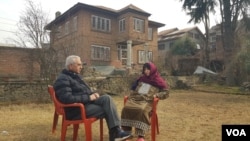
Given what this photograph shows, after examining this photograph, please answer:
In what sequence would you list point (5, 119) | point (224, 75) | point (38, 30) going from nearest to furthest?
point (5, 119) < point (38, 30) < point (224, 75)

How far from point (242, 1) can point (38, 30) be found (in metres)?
15.8

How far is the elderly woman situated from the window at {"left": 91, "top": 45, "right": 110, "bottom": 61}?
20.2 m

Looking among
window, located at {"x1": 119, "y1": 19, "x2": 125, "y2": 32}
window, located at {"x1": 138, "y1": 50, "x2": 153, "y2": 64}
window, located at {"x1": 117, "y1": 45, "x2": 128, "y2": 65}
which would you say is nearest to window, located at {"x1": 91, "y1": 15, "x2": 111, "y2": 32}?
window, located at {"x1": 119, "y1": 19, "x2": 125, "y2": 32}

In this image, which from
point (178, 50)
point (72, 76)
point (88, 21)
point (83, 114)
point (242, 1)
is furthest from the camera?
point (178, 50)

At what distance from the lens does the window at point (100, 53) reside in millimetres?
25311

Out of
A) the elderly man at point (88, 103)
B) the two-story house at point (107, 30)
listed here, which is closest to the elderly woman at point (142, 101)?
the elderly man at point (88, 103)

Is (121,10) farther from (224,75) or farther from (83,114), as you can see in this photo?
(83,114)

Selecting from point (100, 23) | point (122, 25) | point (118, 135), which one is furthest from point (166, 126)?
point (122, 25)

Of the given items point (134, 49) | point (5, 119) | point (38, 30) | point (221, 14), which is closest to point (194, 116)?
point (5, 119)

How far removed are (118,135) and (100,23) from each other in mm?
22997

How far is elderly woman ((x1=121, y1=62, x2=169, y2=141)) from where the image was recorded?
4.34 meters

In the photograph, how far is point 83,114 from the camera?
3873mm

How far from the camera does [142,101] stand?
15.4 feet

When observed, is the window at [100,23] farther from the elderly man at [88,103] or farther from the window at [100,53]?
the elderly man at [88,103]
